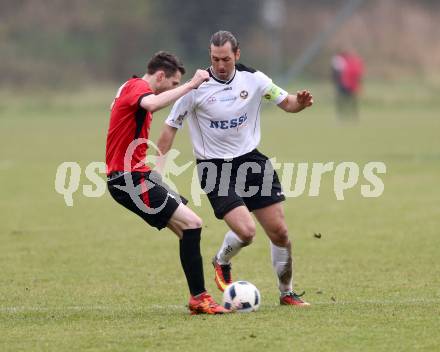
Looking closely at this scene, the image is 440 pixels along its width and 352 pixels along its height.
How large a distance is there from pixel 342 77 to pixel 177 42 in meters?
13.8

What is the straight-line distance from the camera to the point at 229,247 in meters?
8.64

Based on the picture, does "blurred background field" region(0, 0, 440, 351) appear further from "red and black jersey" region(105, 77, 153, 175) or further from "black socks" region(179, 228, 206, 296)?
"red and black jersey" region(105, 77, 153, 175)

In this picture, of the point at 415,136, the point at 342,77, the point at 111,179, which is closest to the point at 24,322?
the point at 111,179

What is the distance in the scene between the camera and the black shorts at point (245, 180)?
8.23m

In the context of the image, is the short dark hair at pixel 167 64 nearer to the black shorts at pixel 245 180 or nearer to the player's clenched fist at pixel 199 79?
the player's clenched fist at pixel 199 79

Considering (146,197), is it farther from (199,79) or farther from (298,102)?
(298,102)

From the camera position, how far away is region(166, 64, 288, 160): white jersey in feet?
27.1

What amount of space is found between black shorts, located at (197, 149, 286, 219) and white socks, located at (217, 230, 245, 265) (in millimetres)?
349

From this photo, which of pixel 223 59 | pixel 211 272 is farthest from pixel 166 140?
pixel 211 272

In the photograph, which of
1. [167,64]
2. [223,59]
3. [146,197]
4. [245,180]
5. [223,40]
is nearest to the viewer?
[146,197]

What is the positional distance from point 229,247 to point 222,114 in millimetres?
1130

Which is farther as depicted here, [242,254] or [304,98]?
[242,254]

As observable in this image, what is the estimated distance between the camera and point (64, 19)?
50.3 m

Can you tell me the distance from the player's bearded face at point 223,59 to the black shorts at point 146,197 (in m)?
1.03
